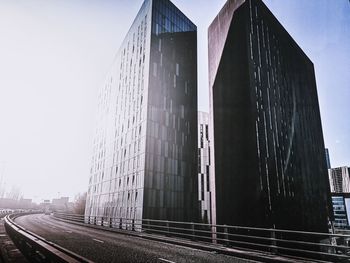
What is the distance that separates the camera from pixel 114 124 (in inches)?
1969

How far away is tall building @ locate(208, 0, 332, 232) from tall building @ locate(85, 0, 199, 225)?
8840mm

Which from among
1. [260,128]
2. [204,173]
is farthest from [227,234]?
[204,173]

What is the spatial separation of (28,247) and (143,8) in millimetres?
46279

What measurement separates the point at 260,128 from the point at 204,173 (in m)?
25.8

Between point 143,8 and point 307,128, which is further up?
point 143,8

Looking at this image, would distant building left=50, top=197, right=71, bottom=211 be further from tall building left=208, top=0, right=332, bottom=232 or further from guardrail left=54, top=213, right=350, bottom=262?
tall building left=208, top=0, right=332, bottom=232

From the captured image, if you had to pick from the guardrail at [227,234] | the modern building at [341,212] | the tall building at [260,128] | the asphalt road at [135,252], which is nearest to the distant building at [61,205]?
the guardrail at [227,234]

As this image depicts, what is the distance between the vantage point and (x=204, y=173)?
63.3 metres

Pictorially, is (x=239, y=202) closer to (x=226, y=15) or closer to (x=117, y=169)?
(x=117, y=169)

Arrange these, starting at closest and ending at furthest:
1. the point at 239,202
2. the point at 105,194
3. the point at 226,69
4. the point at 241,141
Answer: the point at 239,202 < the point at 241,141 < the point at 226,69 < the point at 105,194

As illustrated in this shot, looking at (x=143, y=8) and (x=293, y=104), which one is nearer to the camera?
(x=143, y=8)

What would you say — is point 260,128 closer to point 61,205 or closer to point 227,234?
point 227,234

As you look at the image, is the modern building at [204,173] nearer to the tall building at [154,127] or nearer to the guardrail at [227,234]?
the tall building at [154,127]

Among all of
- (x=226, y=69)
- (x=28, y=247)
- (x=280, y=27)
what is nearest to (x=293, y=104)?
(x=280, y=27)
